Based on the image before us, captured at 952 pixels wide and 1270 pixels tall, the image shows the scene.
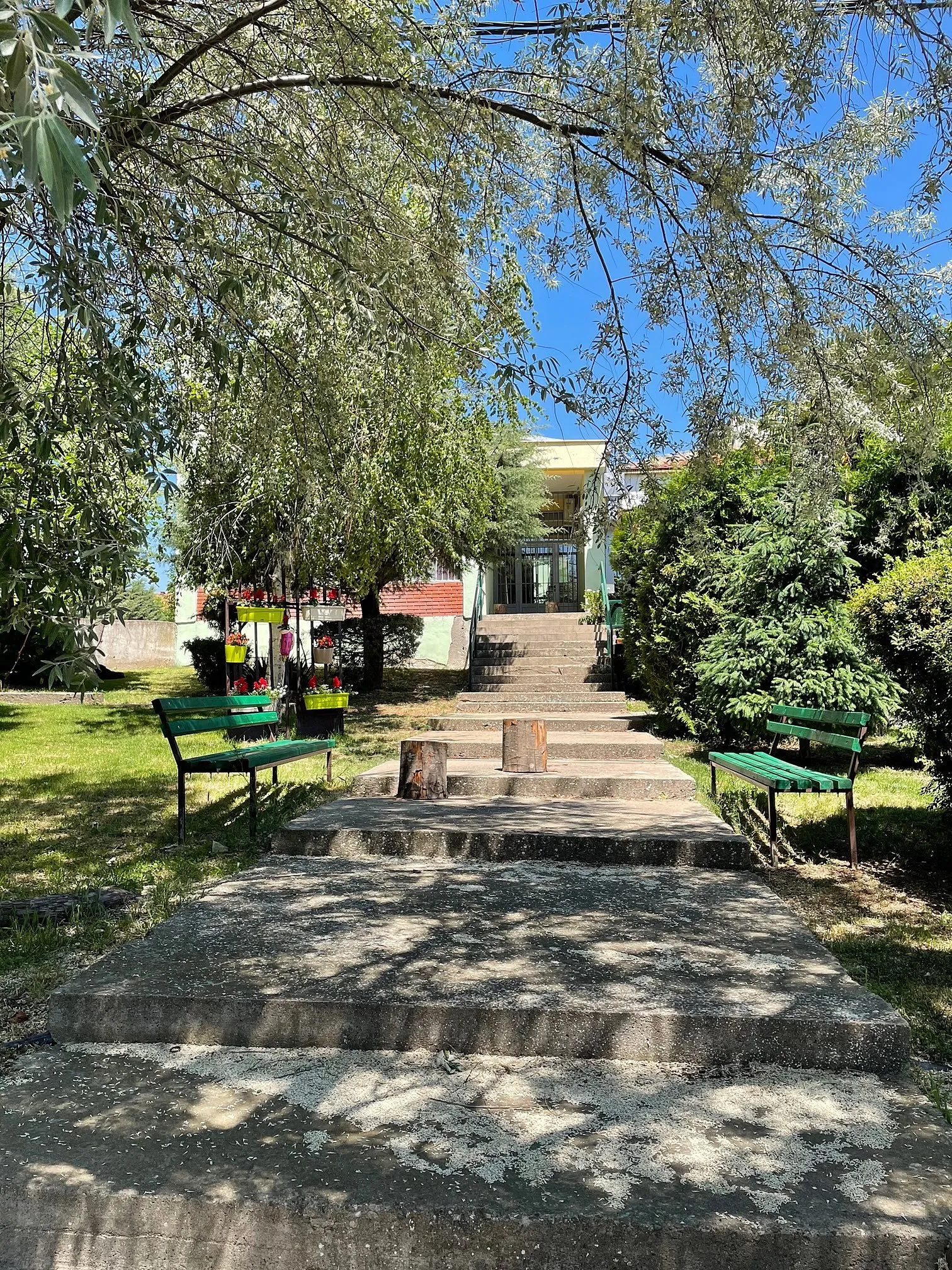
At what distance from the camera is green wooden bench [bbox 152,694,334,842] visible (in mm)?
6355

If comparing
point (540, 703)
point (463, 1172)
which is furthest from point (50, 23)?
point (540, 703)

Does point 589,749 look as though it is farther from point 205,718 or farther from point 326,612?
point 326,612

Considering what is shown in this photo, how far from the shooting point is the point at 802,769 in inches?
259

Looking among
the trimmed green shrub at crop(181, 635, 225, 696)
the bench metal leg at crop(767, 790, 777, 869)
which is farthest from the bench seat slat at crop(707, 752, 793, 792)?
the trimmed green shrub at crop(181, 635, 225, 696)

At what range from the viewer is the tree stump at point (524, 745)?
7344 millimetres

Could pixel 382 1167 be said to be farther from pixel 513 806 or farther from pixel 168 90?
pixel 168 90

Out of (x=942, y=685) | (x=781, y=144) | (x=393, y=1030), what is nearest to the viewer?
(x=393, y=1030)

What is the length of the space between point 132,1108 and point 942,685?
4656 millimetres

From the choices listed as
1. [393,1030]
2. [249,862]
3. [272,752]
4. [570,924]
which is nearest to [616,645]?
[272,752]

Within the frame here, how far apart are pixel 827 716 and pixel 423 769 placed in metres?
2.81

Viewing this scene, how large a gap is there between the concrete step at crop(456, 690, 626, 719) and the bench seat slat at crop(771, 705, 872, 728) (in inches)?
177

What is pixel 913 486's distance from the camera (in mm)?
8945

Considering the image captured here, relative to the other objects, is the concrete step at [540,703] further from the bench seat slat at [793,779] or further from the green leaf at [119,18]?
the green leaf at [119,18]

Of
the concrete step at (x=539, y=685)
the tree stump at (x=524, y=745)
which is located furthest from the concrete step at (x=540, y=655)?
the tree stump at (x=524, y=745)
